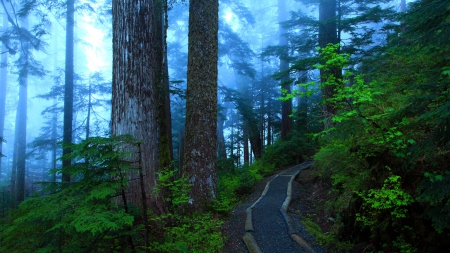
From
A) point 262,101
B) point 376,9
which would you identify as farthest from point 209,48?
point 262,101

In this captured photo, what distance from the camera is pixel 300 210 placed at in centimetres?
762

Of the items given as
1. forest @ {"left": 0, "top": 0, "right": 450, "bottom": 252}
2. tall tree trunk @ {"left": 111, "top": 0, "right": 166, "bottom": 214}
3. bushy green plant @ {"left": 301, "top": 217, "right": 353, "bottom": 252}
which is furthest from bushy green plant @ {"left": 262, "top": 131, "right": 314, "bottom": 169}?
tall tree trunk @ {"left": 111, "top": 0, "right": 166, "bottom": 214}

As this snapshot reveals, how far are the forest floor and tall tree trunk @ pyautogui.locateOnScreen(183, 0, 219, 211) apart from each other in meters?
0.94

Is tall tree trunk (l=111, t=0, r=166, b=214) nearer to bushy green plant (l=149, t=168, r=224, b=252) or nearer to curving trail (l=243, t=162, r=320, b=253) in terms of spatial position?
bushy green plant (l=149, t=168, r=224, b=252)

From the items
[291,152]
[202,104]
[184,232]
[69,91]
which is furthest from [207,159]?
[69,91]

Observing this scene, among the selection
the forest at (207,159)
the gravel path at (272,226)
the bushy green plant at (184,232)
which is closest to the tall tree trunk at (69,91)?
the forest at (207,159)

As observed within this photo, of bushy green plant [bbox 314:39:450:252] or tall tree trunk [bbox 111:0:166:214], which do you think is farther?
tall tree trunk [bbox 111:0:166:214]

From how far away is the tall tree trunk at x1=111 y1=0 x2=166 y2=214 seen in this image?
4395 mm

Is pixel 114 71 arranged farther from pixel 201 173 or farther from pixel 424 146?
pixel 424 146

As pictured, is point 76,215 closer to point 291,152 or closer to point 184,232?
point 184,232

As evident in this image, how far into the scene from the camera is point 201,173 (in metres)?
5.75

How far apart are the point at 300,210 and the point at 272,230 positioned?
2473 millimetres

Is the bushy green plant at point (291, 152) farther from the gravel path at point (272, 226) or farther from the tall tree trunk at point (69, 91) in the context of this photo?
the tall tree trunk at point (69, 91)

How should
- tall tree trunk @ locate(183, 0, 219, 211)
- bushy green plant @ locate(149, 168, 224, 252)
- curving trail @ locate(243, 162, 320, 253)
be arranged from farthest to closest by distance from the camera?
1. tall tree trunk @ locate(183, 0, 219, 211)
2. curving trail @ locate(243, 162, 320, 253)
3. bushy green plant @ locate(149, 168, 224, 252)
